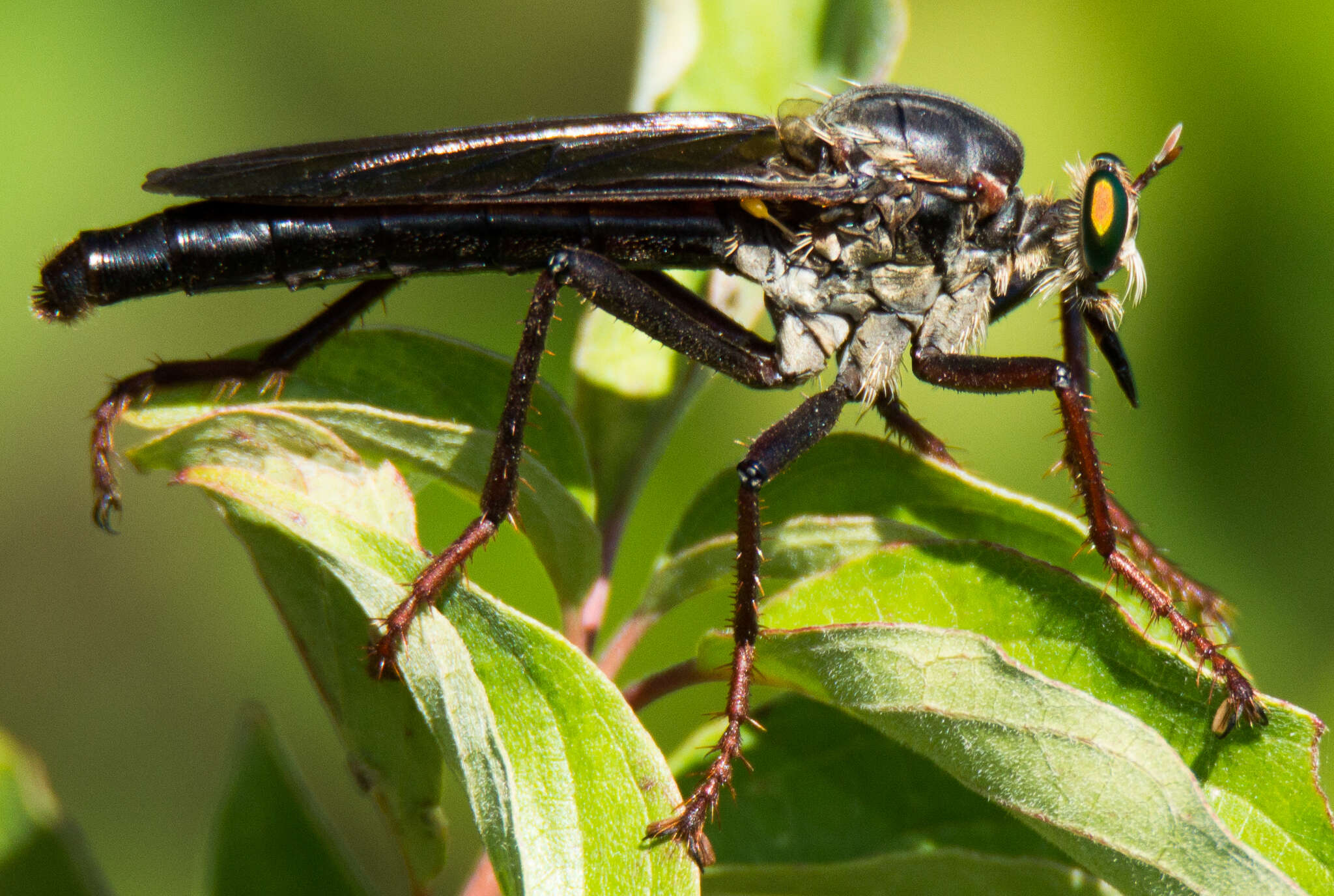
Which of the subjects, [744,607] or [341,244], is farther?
[341,244]

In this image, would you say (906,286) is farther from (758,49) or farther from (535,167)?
(535,167)

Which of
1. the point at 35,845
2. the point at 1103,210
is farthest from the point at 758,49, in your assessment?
the point at 35,845

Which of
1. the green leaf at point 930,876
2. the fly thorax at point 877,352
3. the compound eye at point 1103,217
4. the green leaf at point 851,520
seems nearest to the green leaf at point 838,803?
the green leaf at point 930,876

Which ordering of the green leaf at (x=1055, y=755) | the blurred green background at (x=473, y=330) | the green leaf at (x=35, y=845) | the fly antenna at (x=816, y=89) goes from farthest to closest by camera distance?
the blurred green background at (x=473, y=330) < the fly antenna at (x=816, y=89) < the green leaf at (x=35, y=845) < the green leaf at (x=1055, y=755)

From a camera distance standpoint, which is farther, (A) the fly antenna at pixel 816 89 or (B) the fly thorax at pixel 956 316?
(B) the fly thorax at pixel 956 316

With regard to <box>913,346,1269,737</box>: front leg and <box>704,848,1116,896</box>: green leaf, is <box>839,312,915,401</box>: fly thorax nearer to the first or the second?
<box>913,346,1269,737</box>: front leg

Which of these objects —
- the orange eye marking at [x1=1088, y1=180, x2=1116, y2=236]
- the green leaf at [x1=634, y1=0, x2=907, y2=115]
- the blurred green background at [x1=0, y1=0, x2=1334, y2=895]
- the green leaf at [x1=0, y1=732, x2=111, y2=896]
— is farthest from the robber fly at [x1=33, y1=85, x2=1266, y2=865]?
the green leaf at [x1=0, y1=732, x2=111, y2=896]

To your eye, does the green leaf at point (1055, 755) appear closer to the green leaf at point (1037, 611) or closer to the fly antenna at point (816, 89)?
the green leaf at point (1037, 611)
